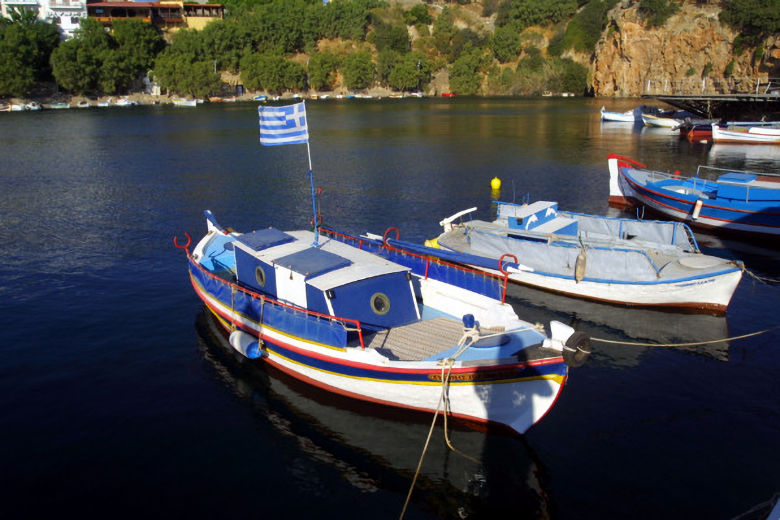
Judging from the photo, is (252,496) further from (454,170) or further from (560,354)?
(454,170)

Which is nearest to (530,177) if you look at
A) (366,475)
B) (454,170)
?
(454,170)

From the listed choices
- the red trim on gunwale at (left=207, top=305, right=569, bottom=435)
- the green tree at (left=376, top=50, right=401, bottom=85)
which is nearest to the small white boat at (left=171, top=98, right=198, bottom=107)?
the green tree at (left=376, top=50, right=401, bottom=85)

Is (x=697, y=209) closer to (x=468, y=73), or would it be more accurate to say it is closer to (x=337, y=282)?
(x=337, y=282)

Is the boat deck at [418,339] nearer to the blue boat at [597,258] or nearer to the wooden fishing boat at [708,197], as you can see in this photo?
the blue boat at [597,258]

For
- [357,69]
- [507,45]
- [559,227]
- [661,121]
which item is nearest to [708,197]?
[559,227]

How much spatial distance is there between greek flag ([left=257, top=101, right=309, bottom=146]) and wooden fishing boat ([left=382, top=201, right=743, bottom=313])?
7764 millimetres

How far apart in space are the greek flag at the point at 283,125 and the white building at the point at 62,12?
20299cm

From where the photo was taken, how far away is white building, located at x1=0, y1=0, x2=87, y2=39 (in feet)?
615

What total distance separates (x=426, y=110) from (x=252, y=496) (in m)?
139

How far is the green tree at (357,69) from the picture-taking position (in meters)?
195

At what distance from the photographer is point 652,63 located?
155 metres

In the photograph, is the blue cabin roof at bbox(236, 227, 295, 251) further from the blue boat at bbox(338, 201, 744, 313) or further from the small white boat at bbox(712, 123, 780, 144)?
the small white boat at bbox(712, 123, 780, 144)

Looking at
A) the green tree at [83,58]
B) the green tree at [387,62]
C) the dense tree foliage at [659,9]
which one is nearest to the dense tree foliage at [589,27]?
the dense tree foliage at [659,9]

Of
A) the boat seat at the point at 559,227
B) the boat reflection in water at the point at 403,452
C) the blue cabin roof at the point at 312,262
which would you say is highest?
the blue cabin roof at the point at 312,262
